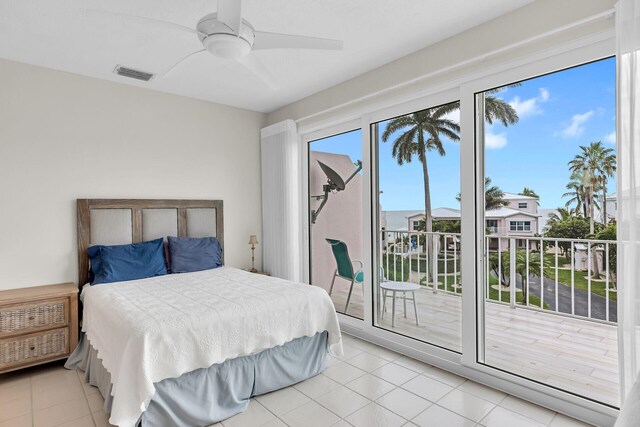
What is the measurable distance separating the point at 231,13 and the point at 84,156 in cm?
257

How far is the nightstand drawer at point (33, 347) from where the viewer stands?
275 cm

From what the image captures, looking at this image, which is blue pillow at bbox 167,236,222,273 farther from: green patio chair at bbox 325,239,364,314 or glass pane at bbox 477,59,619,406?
glass pane at bbox 477,59,619,406

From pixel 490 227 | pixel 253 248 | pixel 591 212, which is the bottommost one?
pixel 253 248

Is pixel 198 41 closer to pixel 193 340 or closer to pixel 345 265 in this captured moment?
pixel 193 340

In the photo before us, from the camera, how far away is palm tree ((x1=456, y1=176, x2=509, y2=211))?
2.84m

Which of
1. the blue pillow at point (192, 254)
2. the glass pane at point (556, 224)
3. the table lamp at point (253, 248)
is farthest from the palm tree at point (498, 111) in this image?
the blue pillow at point (192, 254)

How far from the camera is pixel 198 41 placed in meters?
2.84

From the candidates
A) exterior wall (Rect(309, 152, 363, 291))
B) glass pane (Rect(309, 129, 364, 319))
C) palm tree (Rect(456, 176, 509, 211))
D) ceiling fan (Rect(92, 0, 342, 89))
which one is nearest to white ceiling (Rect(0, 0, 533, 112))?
ceiling fan (Rect(92, 0, 342, 89))

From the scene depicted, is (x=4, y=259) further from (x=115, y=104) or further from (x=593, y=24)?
(x=593, y=24)

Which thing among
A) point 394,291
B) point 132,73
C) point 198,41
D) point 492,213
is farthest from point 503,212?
point 132,73

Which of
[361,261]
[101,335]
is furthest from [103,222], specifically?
[361,261]

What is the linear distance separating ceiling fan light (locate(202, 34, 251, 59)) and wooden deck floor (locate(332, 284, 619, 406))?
2760mm

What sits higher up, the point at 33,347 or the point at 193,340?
the point at 193,340

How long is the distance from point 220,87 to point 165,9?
4.94 feet
